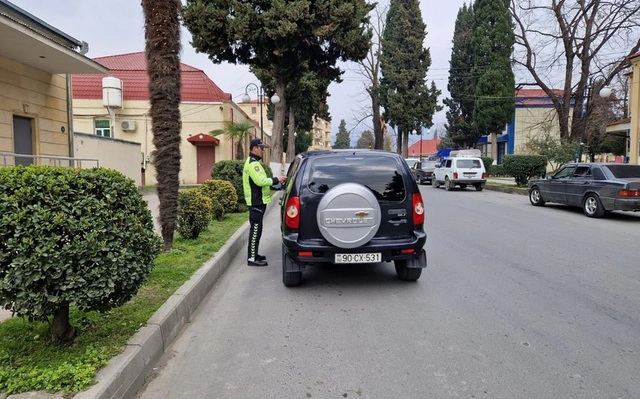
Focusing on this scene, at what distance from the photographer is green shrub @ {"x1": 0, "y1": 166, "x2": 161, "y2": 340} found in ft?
9.00

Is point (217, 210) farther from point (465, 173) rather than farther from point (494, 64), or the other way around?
point (494, 64)

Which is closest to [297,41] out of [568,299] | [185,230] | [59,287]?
[185,230]

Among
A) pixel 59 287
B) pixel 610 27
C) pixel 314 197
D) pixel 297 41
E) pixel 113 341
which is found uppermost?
pixel 610 27

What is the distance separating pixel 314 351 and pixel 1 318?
2.93m

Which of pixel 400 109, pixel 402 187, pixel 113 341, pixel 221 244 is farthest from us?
pixel 400 109

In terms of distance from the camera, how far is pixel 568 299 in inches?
200

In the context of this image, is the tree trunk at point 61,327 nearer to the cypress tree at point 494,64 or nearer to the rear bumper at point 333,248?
the rear bumper at point 333,248

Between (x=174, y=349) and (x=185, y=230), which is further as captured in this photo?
(x=185, y=230)

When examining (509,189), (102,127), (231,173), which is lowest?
(509,189)

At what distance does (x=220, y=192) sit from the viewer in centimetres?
1063

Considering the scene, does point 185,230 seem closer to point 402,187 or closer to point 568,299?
point 402,187

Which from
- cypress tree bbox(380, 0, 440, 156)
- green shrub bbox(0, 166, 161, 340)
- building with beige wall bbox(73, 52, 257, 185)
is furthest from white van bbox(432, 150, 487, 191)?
green shrub bbox(0, 166, 161, 340)

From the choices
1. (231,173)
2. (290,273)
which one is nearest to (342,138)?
(231,173)

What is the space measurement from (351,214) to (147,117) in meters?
24.8
